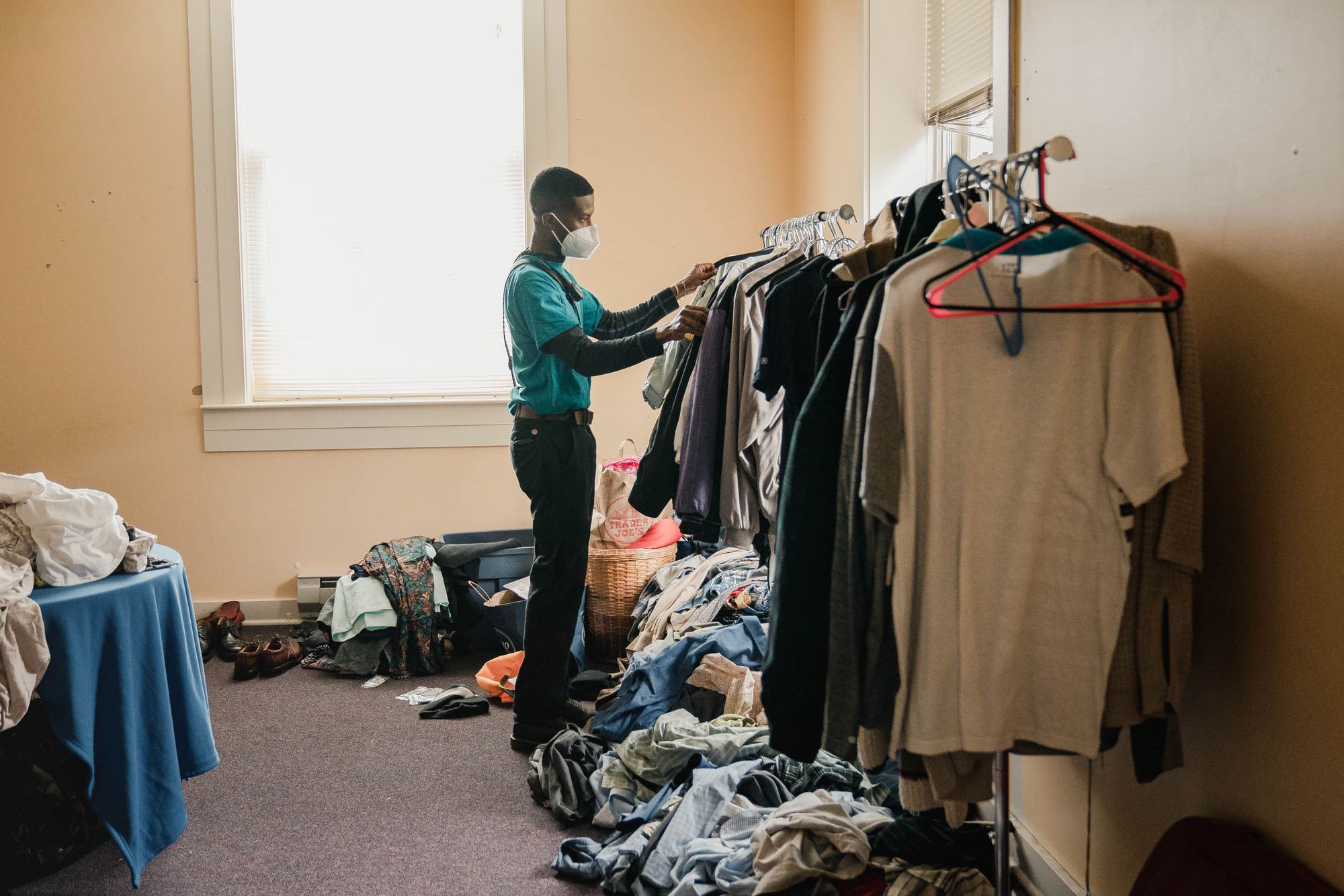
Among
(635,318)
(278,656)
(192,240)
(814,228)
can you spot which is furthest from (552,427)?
(192,240)

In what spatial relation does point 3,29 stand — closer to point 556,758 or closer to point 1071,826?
point 556,758

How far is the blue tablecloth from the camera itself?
6.22 ft

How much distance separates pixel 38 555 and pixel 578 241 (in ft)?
5.12

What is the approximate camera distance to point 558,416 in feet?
8.76

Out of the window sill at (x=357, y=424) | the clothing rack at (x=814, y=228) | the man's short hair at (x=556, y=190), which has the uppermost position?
the man's short hair at (x=556, y=190)

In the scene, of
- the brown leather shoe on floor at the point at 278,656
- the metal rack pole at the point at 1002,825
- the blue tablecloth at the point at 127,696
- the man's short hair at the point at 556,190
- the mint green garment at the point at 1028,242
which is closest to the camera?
the mint green garment at the point at 1028,242

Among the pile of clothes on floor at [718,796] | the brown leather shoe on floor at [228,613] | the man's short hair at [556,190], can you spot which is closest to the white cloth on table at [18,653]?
the pile of clothes on floor at [718,796]

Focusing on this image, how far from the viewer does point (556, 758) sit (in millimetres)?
2467

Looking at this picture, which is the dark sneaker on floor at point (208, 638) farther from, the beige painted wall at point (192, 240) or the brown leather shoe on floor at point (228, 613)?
the beige painted wall at point (192, 240)

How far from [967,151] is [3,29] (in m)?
4.04

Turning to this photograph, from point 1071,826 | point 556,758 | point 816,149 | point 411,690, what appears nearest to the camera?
point 1071,826

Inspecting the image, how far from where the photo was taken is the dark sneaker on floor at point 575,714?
281 centimetres

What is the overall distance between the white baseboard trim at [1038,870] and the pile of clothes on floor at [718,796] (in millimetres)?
138

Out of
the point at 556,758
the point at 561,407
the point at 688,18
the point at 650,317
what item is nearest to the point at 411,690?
the point at 556,758
